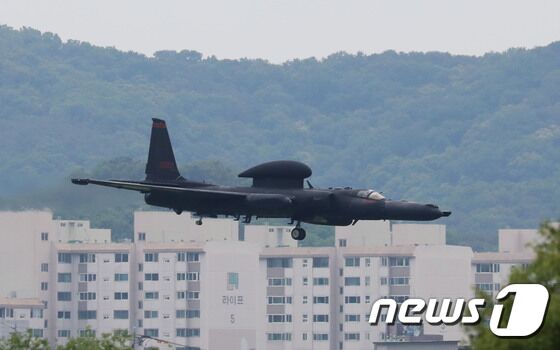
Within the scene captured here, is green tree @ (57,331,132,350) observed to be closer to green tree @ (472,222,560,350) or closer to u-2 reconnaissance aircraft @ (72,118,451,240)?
u-2 reconnaissance aircraft @ (72,118,451,240)

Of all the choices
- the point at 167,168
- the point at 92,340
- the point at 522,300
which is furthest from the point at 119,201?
the point at 522,300

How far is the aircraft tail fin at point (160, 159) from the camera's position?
111500 millimetres

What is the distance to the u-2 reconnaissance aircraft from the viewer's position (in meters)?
105

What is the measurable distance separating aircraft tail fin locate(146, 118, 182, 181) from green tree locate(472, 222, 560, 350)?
53.4 meters

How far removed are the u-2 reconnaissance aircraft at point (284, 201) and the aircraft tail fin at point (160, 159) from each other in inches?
139

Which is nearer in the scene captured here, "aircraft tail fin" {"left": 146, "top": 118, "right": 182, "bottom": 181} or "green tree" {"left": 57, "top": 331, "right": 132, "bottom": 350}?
"green tree" {"left": 57, "top": 331, "right": 132, "bottom": 350}

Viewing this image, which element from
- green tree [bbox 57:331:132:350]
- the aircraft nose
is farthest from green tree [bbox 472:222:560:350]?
the aircraft nose

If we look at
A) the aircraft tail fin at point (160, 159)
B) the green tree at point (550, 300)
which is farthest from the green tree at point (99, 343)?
the green tree at point (550, 300)

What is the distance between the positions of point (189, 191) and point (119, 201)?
219ft

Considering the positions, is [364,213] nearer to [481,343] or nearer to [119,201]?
[481,343]

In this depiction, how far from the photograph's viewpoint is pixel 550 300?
57.2 metres

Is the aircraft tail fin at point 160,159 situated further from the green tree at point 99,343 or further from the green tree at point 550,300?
the green tree at point 550,300

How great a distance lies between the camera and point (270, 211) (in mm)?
104188

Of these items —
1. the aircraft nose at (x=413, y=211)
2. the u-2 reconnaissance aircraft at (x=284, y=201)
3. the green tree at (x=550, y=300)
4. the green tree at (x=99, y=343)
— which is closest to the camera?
the green tree at (x=550, y=300)
